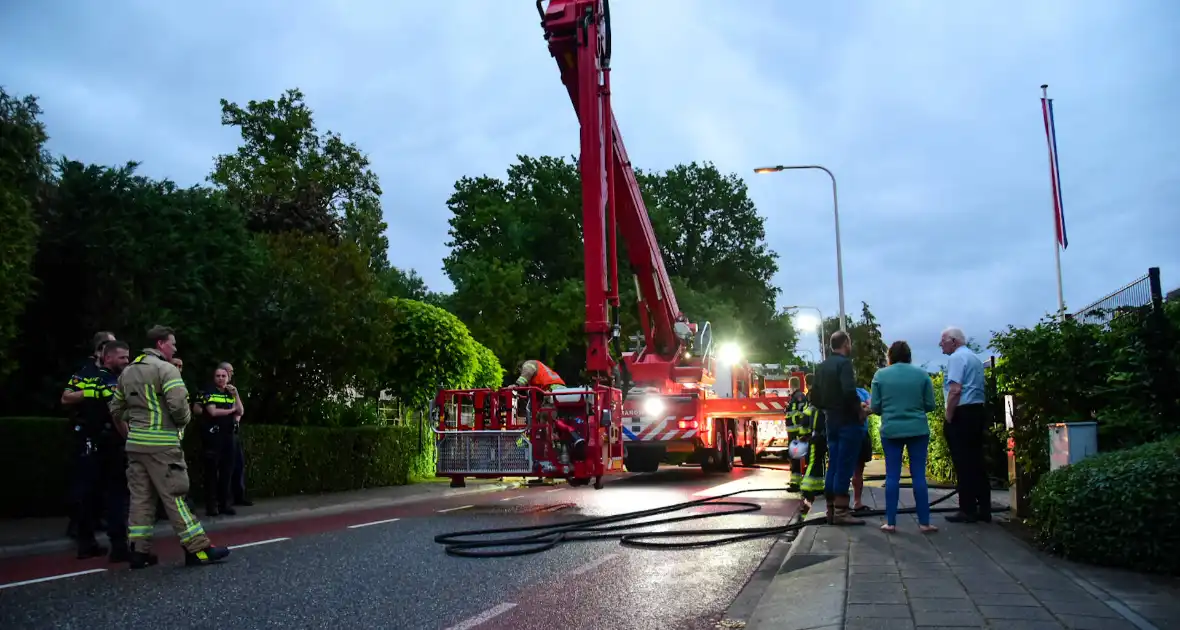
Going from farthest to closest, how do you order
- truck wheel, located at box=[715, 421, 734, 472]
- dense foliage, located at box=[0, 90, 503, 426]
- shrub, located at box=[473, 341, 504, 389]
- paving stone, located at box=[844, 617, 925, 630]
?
shrub, located at box=[473, 341, 504, 389], truck wheel, located at box=[715, 421, 734, 472], dense foliage, located at box=[0, 90, 503, 426], paving stone, located at box=[844, 617, 925, 630]

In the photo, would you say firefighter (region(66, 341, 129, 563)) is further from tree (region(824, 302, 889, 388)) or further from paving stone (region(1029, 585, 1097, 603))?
tree (region(824, 302, 889, 388))

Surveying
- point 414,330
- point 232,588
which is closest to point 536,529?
point 232,588

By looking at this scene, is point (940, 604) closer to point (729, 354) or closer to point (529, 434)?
point (529, 434)

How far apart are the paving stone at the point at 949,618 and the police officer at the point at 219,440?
9.54 meters

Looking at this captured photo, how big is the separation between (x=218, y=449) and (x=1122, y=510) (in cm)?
1010

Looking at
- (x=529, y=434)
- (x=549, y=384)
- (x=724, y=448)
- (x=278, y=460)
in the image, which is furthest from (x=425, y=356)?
(x=529, y=434)

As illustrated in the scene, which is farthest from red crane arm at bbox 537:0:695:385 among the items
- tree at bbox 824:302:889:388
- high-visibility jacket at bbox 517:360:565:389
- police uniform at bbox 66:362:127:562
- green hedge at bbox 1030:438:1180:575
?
tree at bbox 824:302:889:388

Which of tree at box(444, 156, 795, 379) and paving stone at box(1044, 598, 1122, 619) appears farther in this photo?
tree at box(444, 156, 795, 379)

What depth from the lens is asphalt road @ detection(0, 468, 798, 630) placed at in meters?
5.69

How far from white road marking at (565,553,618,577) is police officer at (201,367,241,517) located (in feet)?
20.4

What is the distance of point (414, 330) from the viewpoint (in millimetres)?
21203

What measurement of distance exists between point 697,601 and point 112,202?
1090 centimetres

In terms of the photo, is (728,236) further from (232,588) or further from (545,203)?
(232,588)

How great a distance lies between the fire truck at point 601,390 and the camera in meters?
13.4
